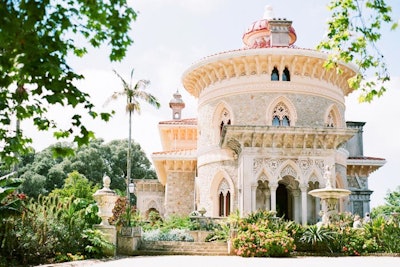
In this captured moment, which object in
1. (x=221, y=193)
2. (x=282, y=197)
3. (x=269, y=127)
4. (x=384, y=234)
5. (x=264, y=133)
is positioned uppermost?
(x=269, y=127)

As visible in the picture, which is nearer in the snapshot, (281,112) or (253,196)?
(253,196)

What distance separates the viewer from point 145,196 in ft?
121

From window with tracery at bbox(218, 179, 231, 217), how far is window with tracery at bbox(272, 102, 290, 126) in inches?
151

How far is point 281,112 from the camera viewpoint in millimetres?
25562

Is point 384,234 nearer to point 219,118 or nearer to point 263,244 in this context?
point 263,244

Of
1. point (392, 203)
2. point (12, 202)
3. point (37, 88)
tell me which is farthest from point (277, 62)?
point (392, 203)

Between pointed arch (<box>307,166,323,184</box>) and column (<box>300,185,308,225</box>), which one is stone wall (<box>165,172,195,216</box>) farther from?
pointed arch (<box>307,166,323,184</box>)

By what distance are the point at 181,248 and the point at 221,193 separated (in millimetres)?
8059

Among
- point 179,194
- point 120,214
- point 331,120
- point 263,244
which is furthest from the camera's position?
point 179,194

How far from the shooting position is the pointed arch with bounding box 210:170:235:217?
84.7 ft

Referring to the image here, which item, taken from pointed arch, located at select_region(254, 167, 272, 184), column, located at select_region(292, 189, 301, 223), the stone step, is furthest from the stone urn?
column, located at select_region(292, 189, 301, 223)

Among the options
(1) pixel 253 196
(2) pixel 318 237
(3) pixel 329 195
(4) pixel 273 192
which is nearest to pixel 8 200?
(2) pixel 318 237

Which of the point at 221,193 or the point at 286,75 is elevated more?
the point at 286,75

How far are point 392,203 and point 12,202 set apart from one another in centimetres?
6800
